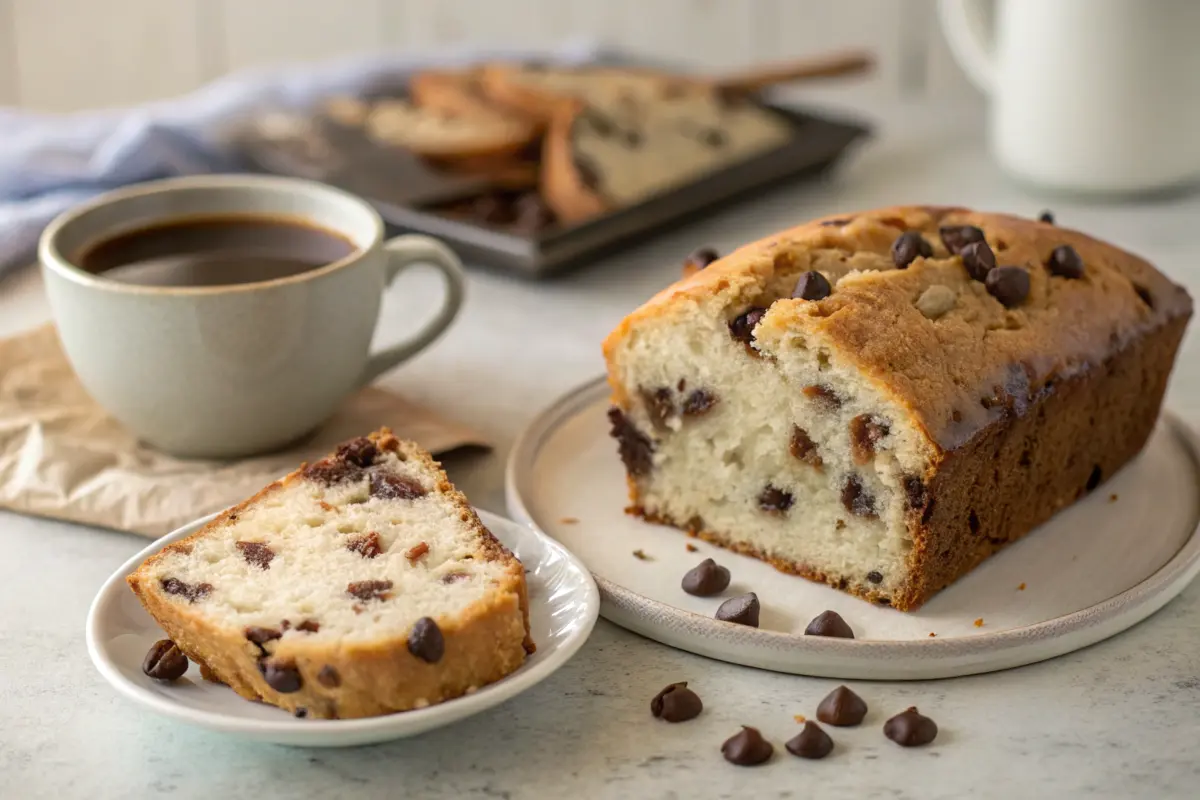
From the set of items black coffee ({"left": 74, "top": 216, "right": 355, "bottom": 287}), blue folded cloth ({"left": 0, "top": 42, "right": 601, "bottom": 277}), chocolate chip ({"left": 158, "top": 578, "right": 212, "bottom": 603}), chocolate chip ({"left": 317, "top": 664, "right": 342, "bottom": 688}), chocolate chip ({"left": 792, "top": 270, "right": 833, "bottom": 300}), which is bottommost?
blue folded cloth ({"left": 0, "top": 42, "right": 601, "bottom": 277})

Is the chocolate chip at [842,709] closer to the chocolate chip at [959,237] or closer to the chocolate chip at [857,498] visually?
the chocolate chip at [857,498]

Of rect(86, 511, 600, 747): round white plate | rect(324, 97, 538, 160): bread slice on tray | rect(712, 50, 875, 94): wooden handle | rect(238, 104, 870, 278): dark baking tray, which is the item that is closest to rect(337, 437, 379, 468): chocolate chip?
rect(86, 511, 600, 747): round white plate

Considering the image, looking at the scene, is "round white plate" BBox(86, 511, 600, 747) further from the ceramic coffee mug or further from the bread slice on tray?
the bread slice on tray

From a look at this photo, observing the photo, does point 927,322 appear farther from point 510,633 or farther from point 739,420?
point 510,633

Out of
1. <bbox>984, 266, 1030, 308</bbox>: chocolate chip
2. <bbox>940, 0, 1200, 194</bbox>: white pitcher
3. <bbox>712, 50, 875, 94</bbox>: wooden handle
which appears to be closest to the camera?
<bbox>984, 266, 1030, 308</bbox>: chocolate chip

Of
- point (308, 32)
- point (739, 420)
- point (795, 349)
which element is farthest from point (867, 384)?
point (308, 32)

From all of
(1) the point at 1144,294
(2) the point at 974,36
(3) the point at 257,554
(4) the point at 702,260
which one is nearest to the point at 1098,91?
(2) the point at 974,36
